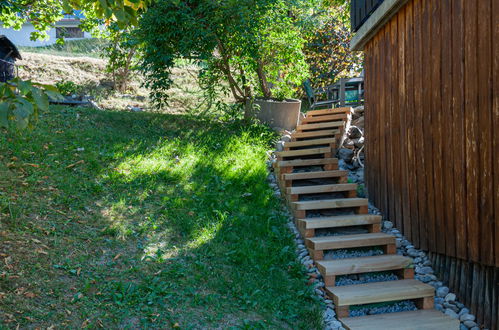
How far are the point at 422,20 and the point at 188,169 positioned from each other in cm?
383

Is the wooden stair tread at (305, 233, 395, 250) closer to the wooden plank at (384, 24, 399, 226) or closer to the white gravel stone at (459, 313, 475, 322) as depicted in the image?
the wooden plank at (384, 24, 399, 226)

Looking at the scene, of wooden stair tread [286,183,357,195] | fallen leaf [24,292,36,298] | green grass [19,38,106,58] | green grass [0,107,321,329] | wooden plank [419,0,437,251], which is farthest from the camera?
green grass [19,38,106,58]

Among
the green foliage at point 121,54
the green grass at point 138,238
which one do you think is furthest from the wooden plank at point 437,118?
the green foliage at point 121,54

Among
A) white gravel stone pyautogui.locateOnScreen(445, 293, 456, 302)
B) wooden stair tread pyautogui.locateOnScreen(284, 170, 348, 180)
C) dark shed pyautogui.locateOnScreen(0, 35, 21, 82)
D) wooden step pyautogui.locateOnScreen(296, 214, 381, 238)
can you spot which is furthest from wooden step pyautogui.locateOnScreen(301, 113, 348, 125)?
dark shed pyautogui.locateOnScreen(0, 35, 21, 82)

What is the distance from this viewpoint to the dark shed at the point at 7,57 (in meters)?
12.0

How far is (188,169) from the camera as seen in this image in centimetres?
704

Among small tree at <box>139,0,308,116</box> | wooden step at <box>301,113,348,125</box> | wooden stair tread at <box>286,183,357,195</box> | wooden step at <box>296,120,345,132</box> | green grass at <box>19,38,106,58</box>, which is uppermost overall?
green grass at <box>19,38,106,58</box>

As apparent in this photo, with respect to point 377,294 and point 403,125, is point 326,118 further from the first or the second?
point 377,294

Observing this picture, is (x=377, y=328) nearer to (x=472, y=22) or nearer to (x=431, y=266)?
(x=431, y=266)

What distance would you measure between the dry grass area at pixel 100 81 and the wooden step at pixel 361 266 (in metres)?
6.96

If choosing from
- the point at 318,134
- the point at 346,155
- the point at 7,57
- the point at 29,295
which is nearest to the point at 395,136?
the point at 346,155

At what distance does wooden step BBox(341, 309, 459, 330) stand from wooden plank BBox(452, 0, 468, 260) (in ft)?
2.09

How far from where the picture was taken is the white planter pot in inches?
378

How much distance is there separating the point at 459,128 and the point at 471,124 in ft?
0.68
